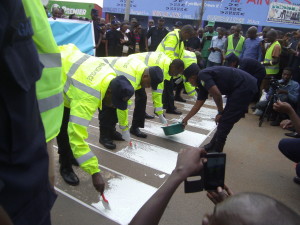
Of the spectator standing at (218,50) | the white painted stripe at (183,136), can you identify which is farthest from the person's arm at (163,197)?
the spectator standing at (218,50)

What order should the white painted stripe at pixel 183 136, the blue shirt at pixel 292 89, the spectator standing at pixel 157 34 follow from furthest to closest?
1. the spectator standing at pixel 157 34
2. the blue shirt at pixel 292 89
3. the white painted stripe at pixel 183 136

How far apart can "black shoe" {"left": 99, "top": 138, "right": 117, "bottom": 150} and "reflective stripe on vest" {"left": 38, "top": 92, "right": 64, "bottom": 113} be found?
2697 millimetres

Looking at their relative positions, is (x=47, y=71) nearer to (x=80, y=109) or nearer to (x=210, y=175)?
(x=210, y=175)

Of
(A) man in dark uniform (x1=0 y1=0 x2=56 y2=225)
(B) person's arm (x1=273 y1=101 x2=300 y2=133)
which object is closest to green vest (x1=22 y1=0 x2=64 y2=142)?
(A) man in dark uniform (x1=0 y1=0 x2=56 y2=225)

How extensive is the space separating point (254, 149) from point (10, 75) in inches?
179

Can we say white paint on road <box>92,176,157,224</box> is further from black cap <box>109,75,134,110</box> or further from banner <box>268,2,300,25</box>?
banner <box>268,2,300,25</box>

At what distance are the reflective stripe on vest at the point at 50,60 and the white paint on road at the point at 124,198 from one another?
5.64 ft

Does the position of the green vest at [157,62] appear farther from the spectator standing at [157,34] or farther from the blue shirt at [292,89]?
the spectator standing at [157,34]

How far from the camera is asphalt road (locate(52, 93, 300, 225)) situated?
104 inches

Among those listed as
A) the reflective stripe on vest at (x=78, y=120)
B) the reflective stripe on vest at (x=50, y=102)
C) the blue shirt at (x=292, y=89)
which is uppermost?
the reflective stripe on vest at (x=50, y=102)

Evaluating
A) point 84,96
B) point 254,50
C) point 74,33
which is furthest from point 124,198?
point 254,50

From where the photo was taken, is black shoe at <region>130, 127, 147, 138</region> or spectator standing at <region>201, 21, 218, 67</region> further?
spectator standing at <region>201, 21, 218, 67</region>

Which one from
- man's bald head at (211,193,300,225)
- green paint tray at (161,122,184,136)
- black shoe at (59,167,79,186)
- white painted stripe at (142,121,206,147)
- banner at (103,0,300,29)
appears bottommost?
white painted stripe at (142,121,206,147)

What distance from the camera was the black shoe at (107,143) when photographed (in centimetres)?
411
